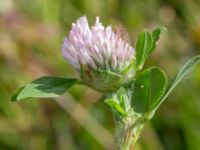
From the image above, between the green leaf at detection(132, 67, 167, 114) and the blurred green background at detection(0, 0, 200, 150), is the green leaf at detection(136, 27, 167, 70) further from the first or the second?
the blurred green background at detection(0, 0, 200, 150)

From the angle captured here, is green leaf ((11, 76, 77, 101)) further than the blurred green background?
No

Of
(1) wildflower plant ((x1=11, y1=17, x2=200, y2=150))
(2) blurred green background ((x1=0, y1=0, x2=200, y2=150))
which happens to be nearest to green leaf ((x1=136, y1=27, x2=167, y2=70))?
(1) wildflower plant ((x1=11, y1=17, x2=200, y2=150))

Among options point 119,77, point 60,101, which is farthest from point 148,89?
point 60,101

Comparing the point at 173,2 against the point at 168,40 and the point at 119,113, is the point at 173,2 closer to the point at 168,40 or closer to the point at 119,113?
the point at 168,40

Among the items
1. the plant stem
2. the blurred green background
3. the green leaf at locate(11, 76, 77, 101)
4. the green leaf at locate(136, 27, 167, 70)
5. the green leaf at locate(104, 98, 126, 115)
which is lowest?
the blurred green background

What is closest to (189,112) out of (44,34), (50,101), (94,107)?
(94,107)

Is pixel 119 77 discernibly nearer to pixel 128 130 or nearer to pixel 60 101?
pixel 128 130
